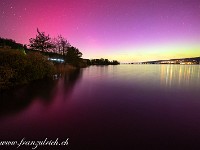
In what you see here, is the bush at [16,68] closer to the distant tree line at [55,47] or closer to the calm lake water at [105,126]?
the calm lake water at [105,126]

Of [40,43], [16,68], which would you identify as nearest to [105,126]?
[16,68]

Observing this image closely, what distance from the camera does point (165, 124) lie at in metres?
6.13

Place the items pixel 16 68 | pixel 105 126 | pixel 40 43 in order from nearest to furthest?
pixel 105 126 → pixel 16 68 → pixel 40 43

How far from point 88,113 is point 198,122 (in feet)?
17.3

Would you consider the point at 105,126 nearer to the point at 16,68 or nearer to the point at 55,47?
the point at 16,68

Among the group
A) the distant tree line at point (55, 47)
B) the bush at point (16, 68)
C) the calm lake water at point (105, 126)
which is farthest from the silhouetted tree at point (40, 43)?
the calm lake water at point (105, 126)

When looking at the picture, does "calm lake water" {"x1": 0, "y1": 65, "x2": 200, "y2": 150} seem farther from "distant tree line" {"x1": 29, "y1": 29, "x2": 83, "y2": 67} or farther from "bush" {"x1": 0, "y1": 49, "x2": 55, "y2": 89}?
"distant tree line" {"x1": 29, "y1": 29, "x2": 83, "y2": 67}

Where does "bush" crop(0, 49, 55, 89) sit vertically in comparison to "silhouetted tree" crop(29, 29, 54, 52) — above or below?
below

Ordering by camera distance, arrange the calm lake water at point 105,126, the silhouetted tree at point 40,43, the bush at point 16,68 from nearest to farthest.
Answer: the calm lake water at point 105,126 → the bush at point 16,68 → the silhouetted tree at point 40,43

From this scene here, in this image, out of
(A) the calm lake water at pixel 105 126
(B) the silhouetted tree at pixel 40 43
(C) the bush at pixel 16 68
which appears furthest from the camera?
(B) the silhouetted tree at pixel 40 43

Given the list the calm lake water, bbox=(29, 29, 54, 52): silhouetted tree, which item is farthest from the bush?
bbox=(29, 29, 54, 52): silhouetted tree

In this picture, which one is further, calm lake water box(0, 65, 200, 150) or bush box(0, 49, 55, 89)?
bush box(0, 49, 55, 89)

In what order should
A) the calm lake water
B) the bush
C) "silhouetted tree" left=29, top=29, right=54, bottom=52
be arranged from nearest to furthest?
the calm lake water → the bush → "silhouetted tree" left=29, top=29, right=54, bottom=52

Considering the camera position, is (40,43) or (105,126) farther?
(40,43)
